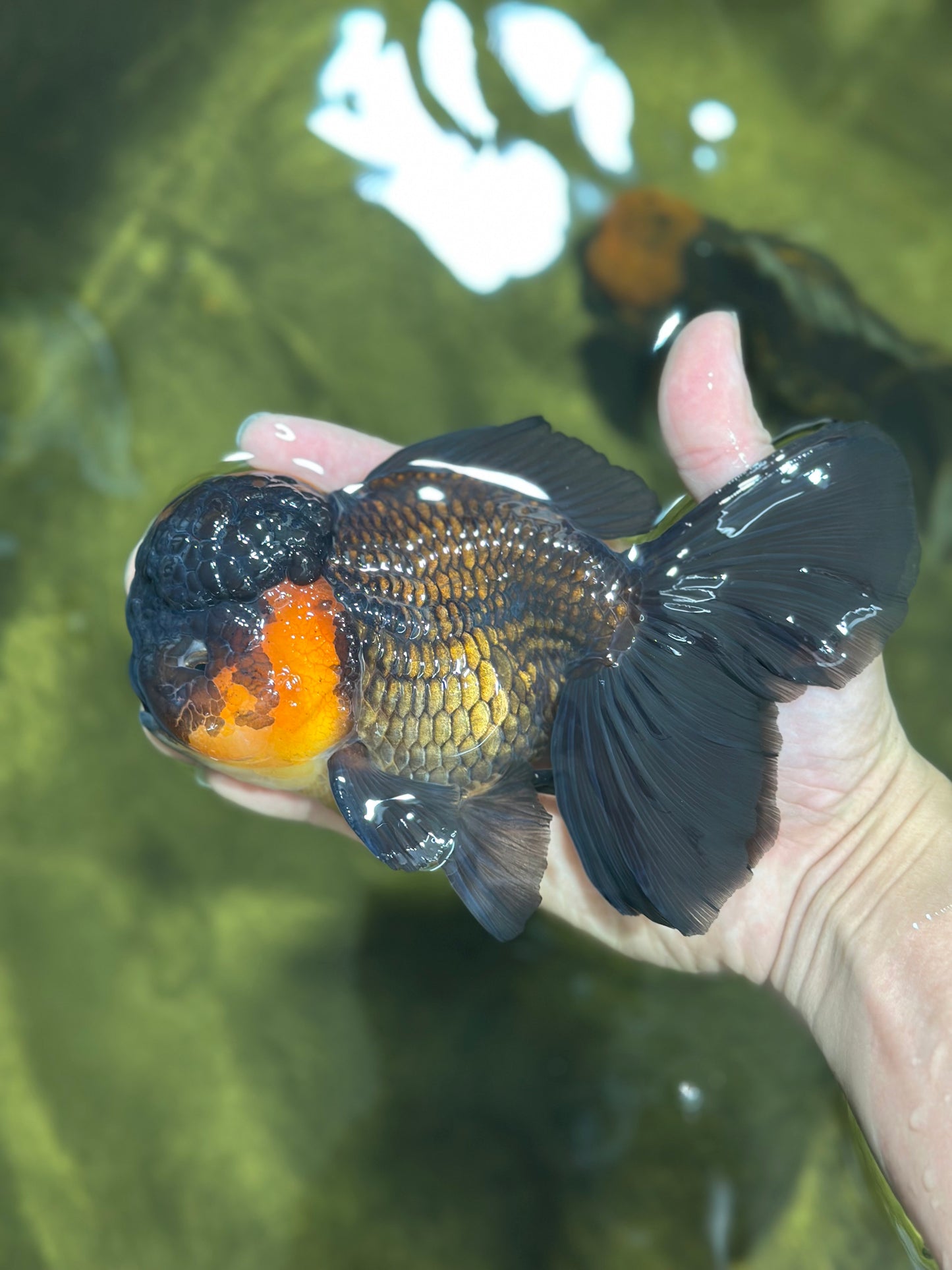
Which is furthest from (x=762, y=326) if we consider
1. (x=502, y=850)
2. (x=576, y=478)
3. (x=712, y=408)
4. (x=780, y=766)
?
(x=502, y=850)

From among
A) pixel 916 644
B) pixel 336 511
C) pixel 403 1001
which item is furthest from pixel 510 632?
pixel 916 644

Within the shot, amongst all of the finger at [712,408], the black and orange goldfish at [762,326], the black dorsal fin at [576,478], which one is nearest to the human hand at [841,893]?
the finger at [712,408]

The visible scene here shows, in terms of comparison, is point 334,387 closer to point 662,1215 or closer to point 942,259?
point 942,259

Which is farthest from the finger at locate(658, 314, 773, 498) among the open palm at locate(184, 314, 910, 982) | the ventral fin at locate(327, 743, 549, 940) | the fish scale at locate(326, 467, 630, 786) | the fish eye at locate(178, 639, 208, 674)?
the fish eye at locate(178, 639, 208, 674)

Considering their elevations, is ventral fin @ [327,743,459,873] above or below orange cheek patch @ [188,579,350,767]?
below

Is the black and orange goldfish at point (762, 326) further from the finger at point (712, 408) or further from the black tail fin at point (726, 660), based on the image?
the black tail fin at point (726, 660)

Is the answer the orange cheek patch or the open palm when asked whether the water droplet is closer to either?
the open palm
